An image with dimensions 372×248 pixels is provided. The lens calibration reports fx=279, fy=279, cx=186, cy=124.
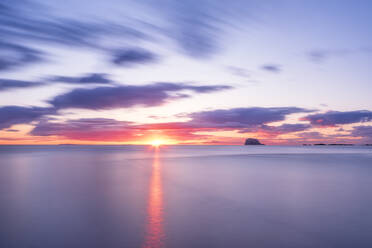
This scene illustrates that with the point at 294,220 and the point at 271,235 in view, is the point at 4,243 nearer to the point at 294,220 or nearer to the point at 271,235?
the point at 271,235

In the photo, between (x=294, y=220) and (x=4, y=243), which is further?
(x=294, y=220)

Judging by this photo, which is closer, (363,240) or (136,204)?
(363,240)

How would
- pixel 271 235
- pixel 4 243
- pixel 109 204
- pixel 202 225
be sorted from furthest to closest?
pixel 109 204
pixel 202 225
pixel 271 235
pixel 4 243

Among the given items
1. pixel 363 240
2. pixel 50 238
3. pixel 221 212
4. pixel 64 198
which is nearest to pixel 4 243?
pixel 50 238

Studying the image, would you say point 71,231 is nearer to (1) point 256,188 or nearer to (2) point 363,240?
(2) point 363,240

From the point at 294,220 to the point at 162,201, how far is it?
800 centimetres

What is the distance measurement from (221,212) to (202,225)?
2705mm

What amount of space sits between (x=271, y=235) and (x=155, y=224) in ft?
15.9

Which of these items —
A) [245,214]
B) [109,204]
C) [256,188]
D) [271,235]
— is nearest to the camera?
[271,235]

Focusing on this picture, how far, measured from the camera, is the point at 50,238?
1016 cm

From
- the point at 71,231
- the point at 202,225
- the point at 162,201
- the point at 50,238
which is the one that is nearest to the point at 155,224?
the point at 202,225

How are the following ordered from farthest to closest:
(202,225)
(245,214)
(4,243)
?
(245,214)
(202,225)
(4,243)

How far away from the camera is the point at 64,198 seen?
17703 mm

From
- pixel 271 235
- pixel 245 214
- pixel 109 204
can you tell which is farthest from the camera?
pixel 109 204
